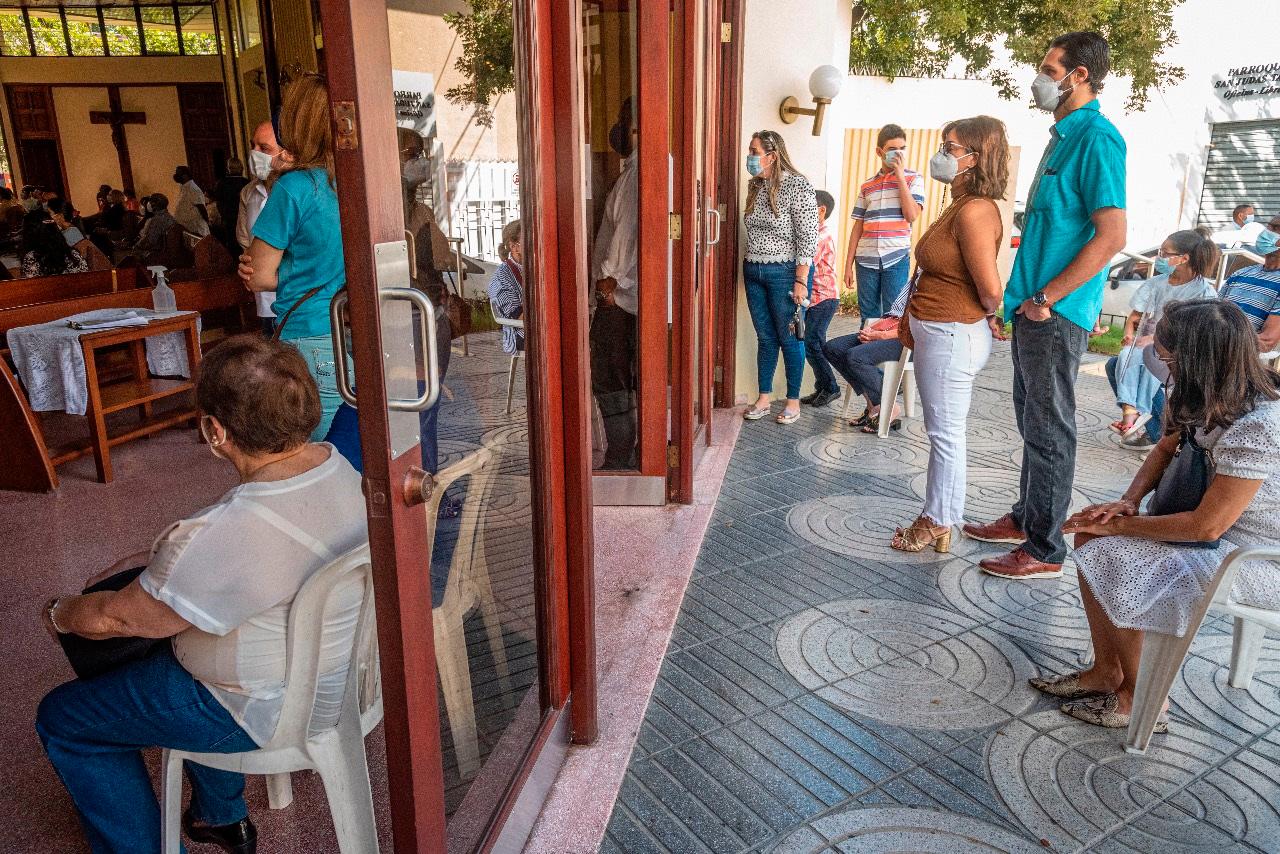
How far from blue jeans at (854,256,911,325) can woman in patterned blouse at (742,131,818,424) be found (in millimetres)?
814

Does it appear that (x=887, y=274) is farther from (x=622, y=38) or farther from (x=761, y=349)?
(x=622, y=38)

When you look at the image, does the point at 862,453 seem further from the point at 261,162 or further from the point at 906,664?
the point at 261,162

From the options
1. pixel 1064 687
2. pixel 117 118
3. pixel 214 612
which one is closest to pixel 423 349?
pixel 214 612

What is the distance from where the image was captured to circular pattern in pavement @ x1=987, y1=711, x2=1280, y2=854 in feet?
6.69

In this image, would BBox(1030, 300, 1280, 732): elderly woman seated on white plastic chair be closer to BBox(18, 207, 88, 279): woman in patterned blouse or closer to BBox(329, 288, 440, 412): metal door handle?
BBox(329, 288, 440, 412): metal door handle

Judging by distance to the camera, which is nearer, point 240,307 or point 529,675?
point 529,675

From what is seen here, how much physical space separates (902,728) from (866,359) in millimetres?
3052

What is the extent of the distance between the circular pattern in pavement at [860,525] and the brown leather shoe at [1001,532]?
0.05m

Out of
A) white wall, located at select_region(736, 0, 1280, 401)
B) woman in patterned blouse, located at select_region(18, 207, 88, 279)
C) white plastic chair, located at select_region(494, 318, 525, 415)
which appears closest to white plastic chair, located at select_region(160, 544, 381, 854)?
white plastic chair, located at select_region(494, 318, 525, 415)

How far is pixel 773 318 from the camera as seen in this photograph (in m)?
5.48

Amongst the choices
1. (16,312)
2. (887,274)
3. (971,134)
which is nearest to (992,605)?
(971,134)

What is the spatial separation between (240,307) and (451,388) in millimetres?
5313

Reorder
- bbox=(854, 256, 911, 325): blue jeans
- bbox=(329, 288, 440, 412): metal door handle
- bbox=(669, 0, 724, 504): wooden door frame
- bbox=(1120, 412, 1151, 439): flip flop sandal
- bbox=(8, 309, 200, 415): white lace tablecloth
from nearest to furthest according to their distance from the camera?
bbox=(329, 288, 440, 412): metal door handle → bbox=(669, 0, 724, 504): wooden door frame → bbox=(8, 309, 200, 415): white lace tablecloth → bbox=(1120, 412, 1151, 439): flip flop sandal → bbox=(854, 256, 911, 325): blue jeans

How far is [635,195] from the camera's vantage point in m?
3.65
